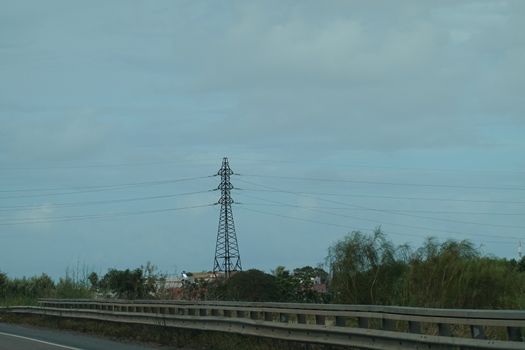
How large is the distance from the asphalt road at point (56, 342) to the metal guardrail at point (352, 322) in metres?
1.35

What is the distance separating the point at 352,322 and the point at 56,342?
366 inches

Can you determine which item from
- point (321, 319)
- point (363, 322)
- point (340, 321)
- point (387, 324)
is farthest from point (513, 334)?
point (321, 319)

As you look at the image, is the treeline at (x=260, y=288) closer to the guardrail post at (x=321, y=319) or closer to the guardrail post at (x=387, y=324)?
the guardrail post at (x=321, y=319)

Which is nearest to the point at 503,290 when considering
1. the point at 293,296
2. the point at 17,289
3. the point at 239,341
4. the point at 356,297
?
the point at 356,297

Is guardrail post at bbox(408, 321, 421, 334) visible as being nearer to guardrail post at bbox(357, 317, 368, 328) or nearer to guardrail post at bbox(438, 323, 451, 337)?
guardrail post at bbox(438, 323, 451, 337)

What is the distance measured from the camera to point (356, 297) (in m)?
22.6

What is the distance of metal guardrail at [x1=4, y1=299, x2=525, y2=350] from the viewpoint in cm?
1116

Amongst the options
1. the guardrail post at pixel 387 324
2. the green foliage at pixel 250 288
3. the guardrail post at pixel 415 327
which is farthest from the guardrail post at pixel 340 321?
the green foliage at pixel 250 288

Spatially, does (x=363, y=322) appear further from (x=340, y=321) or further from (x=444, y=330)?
(x=444, y=330)

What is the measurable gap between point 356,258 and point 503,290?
19.7ft

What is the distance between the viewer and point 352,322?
16875mm

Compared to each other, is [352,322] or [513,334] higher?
[352,322]

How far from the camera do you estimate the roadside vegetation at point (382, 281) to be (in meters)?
19.3

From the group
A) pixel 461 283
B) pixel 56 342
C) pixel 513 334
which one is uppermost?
pixel 461 283
